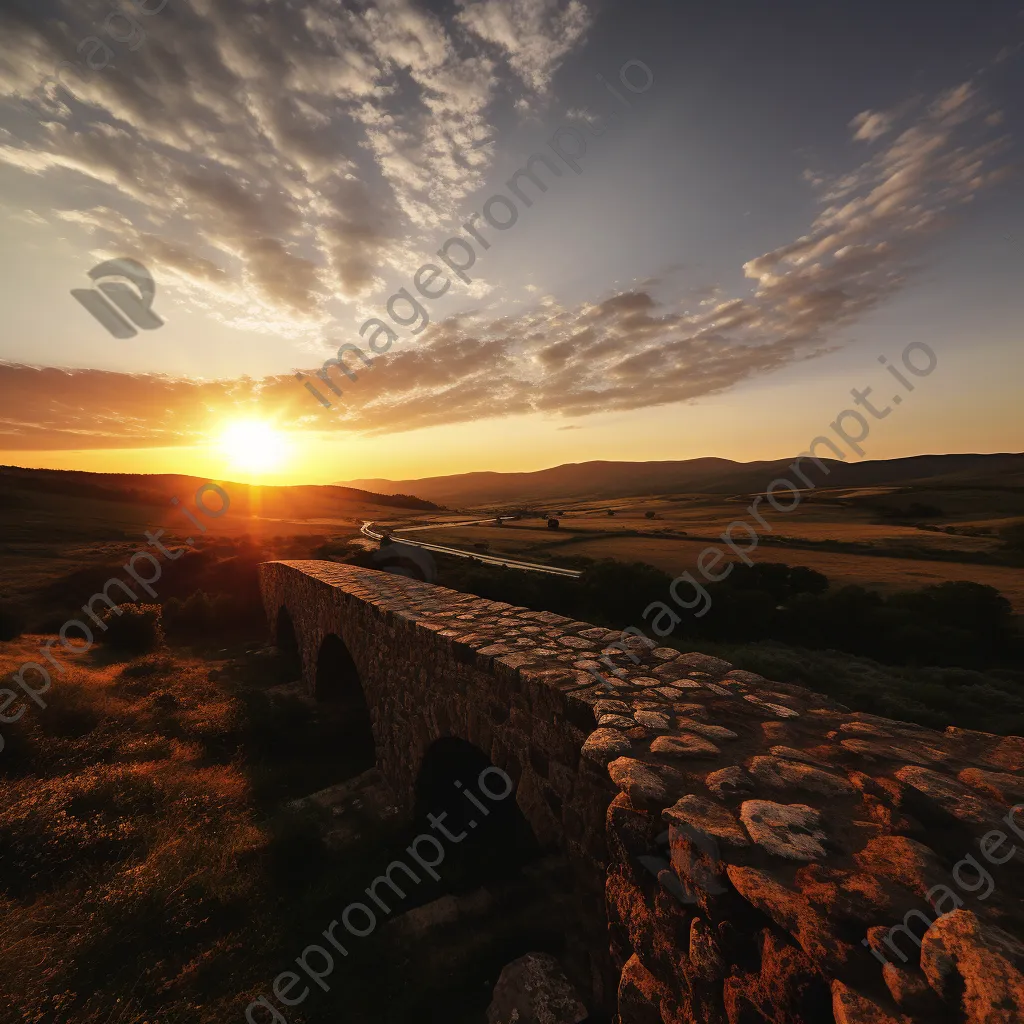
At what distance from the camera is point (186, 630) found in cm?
1925

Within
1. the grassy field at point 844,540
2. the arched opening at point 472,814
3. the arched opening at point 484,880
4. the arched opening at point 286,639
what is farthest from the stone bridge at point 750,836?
the grassy field at point 844,540

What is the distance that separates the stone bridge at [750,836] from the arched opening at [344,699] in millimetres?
5878

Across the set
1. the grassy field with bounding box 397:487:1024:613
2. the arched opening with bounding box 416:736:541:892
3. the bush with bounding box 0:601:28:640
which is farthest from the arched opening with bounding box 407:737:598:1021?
the grassy field with bounding box 397:487:1024:613

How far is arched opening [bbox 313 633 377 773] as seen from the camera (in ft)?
34.1

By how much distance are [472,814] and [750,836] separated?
573 centimetres

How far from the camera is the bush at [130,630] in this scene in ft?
54.0

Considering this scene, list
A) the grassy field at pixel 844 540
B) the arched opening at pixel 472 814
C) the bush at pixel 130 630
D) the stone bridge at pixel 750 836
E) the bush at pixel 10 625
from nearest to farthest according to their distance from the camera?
the stone bridge at pixel 750 836 < the arched opening at pixel 472 814 < the bush at pixel 10 625 < the bush at pixel 130 630 < the grassy field at pixel 844 540

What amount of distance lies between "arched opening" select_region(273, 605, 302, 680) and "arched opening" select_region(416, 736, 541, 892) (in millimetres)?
10112

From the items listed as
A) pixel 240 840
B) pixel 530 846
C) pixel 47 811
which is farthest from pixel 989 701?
pixel 47 811

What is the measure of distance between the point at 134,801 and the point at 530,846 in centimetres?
655

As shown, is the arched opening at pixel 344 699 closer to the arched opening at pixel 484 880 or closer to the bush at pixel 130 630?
the arched opening at pixel 484 880

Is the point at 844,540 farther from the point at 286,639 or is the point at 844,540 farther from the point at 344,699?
the point at 286,639

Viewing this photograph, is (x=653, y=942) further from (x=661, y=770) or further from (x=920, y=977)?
(x=920, y=977)

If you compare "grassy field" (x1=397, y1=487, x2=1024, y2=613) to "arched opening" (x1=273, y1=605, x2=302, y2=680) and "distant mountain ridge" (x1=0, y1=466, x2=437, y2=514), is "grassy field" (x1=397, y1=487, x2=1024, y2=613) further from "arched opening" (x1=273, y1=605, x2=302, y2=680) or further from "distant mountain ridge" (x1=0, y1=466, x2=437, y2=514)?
"distant mountain ridge" (x1=0, y1=466, x2=437, y2=514)
